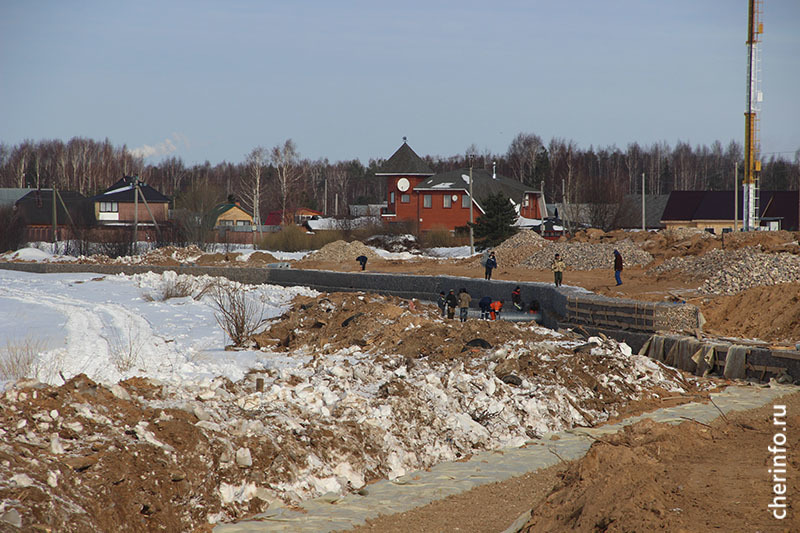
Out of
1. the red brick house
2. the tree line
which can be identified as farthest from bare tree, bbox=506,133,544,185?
the red brick house

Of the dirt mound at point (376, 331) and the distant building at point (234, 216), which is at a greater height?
the distant building at point (234, 216)

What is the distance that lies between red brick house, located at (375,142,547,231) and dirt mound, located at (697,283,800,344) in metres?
39.2

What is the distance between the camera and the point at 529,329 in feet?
55.1

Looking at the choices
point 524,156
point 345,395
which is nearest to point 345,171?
point 524,156

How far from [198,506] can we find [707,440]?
495 cm

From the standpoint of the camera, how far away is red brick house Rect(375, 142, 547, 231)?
60.0m

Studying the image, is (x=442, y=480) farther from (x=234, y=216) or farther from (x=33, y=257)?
(x=234, y=216)

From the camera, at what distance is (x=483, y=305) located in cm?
2027

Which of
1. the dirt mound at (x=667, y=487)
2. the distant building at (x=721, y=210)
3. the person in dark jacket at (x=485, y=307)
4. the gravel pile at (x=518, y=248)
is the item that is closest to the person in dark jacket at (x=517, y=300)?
the person in dark jacket at (x=485, y=307)

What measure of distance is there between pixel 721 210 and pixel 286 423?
5697 centimetres

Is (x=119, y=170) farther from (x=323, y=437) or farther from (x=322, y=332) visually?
(x=323, y=437)

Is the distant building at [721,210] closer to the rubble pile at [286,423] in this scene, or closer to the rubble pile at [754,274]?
the rubble pile at [754,274]

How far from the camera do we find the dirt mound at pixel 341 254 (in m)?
43.0

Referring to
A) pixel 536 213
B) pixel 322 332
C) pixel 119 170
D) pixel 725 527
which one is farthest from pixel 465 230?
pixel 119 170
